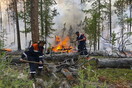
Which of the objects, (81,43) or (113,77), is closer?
(113,77)

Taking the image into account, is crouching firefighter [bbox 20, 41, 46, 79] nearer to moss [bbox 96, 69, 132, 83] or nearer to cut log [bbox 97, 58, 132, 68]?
moss [bbox 96, 69, 132, 83]

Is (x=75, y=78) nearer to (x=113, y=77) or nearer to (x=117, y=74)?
(x=113, y=77)

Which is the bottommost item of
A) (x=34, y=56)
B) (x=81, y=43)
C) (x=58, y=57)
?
(x=58, y=57)

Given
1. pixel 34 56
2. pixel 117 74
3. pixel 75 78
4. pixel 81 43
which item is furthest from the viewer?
pixel 81 43

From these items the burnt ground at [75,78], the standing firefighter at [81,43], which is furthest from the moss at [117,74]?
the standing firefighter at [81,43]


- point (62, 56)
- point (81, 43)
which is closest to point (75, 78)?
point (62, 56)

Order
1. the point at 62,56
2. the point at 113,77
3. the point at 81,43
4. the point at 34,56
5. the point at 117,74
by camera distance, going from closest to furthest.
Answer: the point at 113,77 < the point at 34,56 < the point at 117,74 < the point at 62,56 < the point at 81,43

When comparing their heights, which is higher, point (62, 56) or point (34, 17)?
point (34, 17)

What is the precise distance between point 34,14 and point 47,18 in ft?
61.6

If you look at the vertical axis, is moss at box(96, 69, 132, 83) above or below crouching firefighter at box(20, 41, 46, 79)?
below

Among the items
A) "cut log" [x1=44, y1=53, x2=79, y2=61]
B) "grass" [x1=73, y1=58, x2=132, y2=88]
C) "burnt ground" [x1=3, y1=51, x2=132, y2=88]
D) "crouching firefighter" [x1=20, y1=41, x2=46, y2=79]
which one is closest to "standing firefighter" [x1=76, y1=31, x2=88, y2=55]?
"cut log" [x1=44, y1=53, x2=79, y2=61]

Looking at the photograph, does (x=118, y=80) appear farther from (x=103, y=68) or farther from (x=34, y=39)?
(x=34, y=39)

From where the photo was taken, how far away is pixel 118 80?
5867 millimetres

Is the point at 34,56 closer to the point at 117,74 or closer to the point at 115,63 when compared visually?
the point at 117,74
